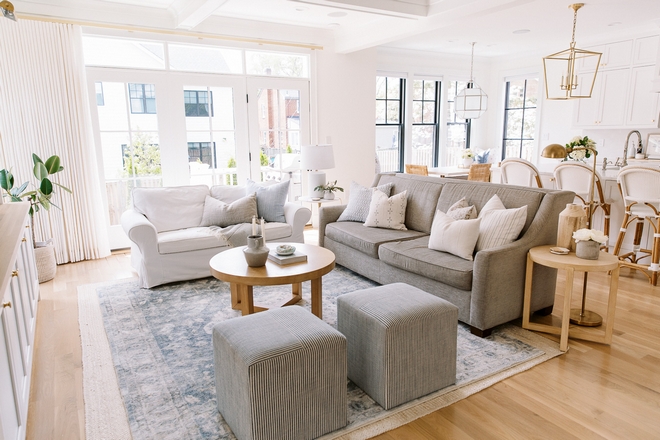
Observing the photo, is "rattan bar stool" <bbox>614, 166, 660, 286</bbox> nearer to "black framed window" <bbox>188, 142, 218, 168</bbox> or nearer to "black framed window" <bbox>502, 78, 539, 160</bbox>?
"black framed window" <bbox>502, 78, 539, 160</bbox>

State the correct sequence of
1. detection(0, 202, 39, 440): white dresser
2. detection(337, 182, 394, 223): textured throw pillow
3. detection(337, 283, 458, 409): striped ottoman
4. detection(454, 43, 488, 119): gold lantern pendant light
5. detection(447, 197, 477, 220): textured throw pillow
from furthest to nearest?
detection(454, 43, 488, 119): gold lantern pendant light, detection(337, 182, 394, 223): textured throw pillow, detection(447, 197, 477, 220): textured throw pillow, detection(337, 283, 458, 409): striped ottoman, detection(0, 202, 39, 440): white dresser

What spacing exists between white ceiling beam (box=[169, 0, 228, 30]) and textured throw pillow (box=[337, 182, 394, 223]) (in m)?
2.13

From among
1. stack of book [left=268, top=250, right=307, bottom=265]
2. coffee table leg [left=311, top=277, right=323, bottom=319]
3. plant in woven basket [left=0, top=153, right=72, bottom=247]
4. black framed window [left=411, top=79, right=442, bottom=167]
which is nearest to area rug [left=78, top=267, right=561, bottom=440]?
coffee table leg [left=311, top=277, right=323, bottom=319]

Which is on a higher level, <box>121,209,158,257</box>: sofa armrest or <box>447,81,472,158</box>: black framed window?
<box>447,81,472,158</box>: black framed window

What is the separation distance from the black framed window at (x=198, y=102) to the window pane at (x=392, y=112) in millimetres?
3243

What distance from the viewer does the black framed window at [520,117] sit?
802cm

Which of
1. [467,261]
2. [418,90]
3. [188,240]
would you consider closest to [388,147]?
[418,90]

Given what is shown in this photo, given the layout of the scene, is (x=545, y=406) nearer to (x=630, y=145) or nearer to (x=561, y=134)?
(x=630, y=145)

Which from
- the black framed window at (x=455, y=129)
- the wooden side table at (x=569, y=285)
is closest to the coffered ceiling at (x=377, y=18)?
the black framed window at (x=455, y=129)

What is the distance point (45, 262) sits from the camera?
13.9 ft

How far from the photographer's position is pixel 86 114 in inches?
189

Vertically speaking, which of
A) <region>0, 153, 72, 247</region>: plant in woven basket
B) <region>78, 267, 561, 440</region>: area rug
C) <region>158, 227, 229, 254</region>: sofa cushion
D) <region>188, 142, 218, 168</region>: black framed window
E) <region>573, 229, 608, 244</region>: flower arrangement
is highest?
<region>188, 142, 218, 168</region>: black framed window

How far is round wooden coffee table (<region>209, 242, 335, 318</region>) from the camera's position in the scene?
9.41 ft

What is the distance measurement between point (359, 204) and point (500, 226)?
1.64 meters
